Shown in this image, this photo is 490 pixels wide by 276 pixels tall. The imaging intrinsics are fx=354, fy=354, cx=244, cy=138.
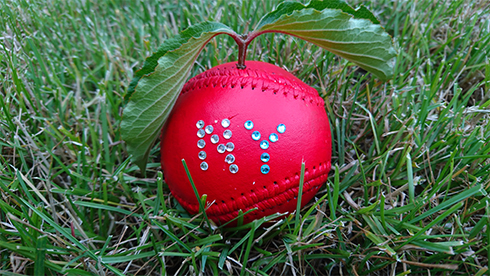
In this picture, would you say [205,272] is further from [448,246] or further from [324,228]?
[448,246]

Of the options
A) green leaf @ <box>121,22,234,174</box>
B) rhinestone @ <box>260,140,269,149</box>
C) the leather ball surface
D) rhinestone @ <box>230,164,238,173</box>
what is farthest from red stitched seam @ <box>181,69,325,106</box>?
rhinestone @ <box>230,164,238,173</box>

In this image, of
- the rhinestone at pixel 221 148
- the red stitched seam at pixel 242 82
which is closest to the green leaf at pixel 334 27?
the red stitched seam at pixel 242 82

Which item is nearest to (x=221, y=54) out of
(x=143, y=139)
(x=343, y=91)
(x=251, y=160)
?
(x=343, y=91)

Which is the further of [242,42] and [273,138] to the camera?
[242,42]

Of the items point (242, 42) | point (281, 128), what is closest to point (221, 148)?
point (281, 128)

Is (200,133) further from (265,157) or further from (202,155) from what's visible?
(265,157)

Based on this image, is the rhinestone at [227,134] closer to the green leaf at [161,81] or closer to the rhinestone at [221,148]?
the rhinestone at [221,148]

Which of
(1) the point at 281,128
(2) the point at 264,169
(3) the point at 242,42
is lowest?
(2) the point at 264,169
